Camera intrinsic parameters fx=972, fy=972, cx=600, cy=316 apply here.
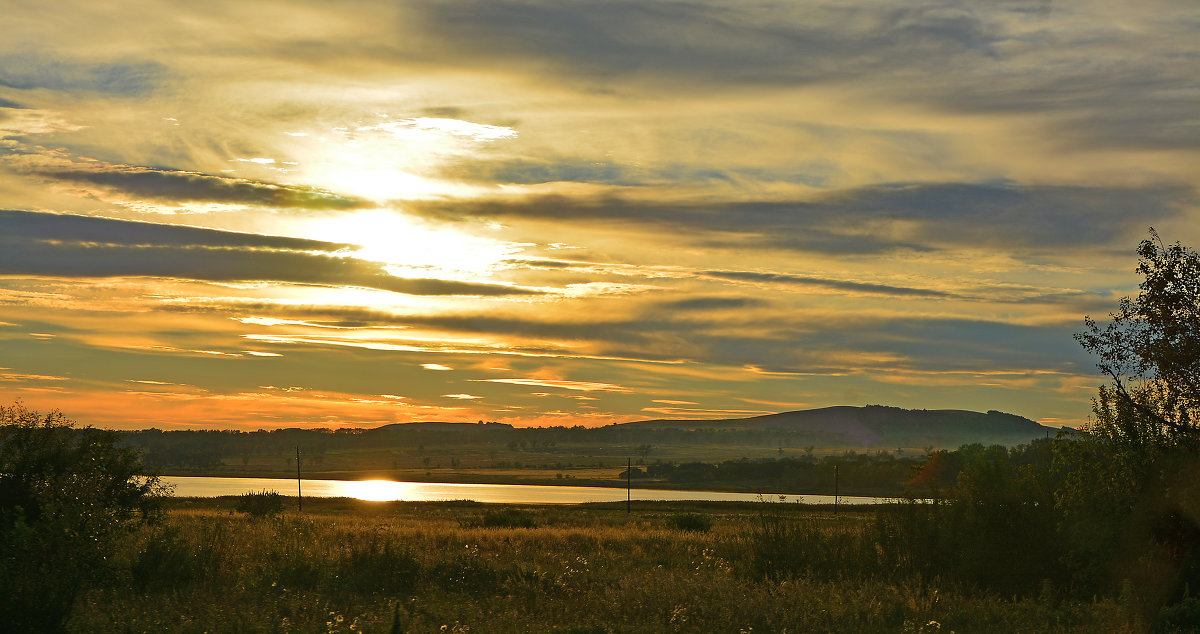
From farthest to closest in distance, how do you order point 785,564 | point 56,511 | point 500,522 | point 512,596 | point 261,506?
1. point 261,506
2. point 500,522
3. point 785,564
4. point 512,596
5. point 56,511

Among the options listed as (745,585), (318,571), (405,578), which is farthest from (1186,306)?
(318,571)

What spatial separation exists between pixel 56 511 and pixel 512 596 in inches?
326

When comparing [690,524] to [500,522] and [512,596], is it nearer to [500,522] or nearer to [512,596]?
[500,522]

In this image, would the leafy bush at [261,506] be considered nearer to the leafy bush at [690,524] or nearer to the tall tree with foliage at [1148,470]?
the leafy bush at [690,524]

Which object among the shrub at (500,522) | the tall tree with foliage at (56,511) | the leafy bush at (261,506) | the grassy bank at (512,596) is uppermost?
the tall tree with foliage at (56,511)

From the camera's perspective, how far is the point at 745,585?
20172mm

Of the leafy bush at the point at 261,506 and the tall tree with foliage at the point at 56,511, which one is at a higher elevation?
the tall tree with foliage at the point at 56,511

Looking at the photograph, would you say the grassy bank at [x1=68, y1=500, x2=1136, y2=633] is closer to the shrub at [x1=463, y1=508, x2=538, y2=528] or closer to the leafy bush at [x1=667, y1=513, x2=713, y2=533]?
the leafy bush at [x1=667, y1=513, x2=713, y2=533]

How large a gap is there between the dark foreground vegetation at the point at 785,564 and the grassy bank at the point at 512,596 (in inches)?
2.9

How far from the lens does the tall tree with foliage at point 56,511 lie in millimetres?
12961

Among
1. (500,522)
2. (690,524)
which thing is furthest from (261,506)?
(690,524)

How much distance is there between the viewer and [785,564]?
74.7ft

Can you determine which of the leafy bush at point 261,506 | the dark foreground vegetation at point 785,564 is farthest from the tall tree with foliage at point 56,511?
the leafy bush at point 261,506

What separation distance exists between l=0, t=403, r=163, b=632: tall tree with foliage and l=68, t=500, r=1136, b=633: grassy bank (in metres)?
0.81
